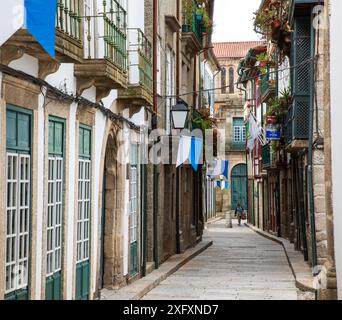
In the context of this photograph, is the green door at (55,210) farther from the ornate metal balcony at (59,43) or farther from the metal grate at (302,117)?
the metal grate at (302,117)

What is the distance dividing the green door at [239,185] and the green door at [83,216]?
1884 inches

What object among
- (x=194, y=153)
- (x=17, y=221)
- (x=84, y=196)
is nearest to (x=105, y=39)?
(x=84, y=196)

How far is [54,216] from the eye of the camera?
980 cm

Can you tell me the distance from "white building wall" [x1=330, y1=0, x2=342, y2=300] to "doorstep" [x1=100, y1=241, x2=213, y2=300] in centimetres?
387

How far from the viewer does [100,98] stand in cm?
1205

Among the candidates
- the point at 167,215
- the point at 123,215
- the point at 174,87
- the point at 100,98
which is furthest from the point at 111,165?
the point at 174,87

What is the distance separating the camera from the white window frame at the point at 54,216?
Answer: 965 centimetres

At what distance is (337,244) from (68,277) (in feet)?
13.3

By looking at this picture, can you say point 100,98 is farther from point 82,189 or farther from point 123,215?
point 123,215

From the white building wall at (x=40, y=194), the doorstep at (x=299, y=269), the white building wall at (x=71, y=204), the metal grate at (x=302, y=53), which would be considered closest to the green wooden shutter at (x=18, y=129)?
the white building wall at (x=40, y=194)

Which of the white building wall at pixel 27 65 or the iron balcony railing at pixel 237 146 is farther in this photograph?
the iron balcony railing at pixel 237 146

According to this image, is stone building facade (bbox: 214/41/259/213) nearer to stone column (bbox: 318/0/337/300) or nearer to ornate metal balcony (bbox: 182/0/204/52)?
ornate metal balcony (bbox: 182/0/204/52)

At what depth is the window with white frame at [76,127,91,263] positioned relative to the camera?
11.2 meters

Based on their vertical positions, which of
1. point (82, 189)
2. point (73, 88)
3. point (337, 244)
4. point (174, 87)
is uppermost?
point (174, 87)
